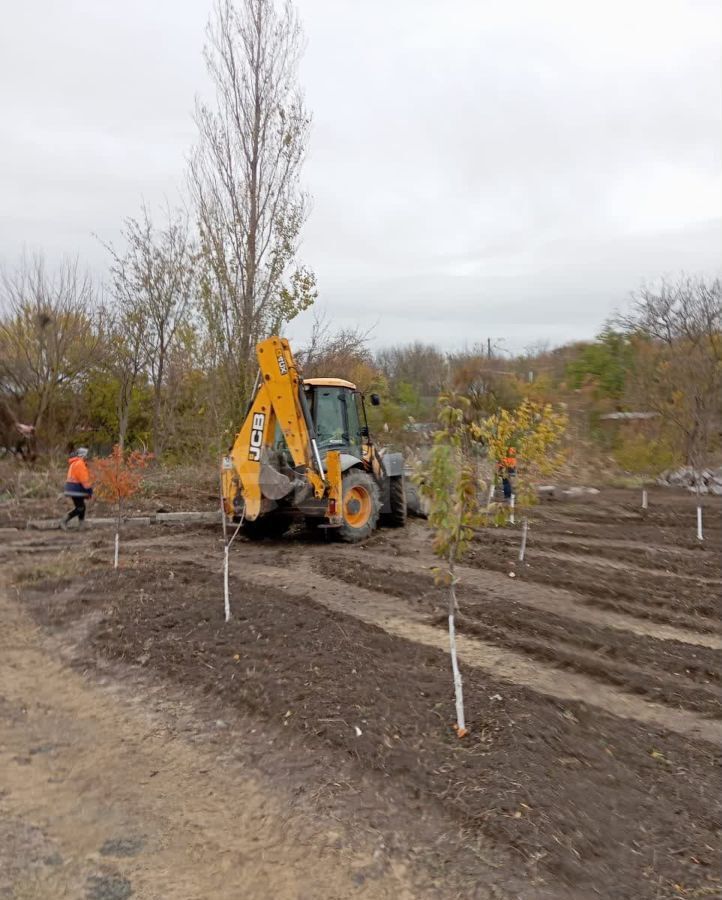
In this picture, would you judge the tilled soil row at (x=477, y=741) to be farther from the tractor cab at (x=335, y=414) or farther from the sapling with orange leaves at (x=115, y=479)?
the tractor cab at (x=335, y=414)

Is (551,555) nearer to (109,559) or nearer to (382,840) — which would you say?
(109,559)

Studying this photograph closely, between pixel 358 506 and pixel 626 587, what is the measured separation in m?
4.28

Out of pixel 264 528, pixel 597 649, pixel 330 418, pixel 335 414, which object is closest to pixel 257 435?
pixel 330 418

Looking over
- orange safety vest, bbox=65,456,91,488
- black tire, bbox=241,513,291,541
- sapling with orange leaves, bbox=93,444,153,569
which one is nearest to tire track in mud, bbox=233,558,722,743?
sapling with orange leaves, bbox=93,444,153,569

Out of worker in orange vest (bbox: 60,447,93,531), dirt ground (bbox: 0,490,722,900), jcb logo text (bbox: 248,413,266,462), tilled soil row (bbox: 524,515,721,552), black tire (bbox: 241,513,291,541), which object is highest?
jcb logo text (bbox: 248,413,266,462)

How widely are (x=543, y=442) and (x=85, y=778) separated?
6206mm

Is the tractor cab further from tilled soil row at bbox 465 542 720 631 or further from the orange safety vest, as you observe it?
the orange safety vest

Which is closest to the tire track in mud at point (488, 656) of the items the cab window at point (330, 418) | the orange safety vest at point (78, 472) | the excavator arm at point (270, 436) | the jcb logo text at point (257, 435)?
the excavator arm at point (270, 436)

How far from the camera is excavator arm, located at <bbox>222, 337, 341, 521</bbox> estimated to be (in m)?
9.74

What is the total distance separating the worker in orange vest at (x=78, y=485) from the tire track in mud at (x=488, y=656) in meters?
4.13

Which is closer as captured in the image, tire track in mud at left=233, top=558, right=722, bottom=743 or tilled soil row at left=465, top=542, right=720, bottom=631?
tire track in mud at left=233, top=558, right=722, bottom=743

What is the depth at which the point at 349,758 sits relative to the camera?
4.02m

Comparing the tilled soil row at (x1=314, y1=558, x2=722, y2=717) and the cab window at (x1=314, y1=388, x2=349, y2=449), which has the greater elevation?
the cab window at (x1=314, y1=388, x2=349, y2=449)

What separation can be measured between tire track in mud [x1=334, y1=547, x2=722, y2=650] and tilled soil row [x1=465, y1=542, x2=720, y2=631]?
18 cm
